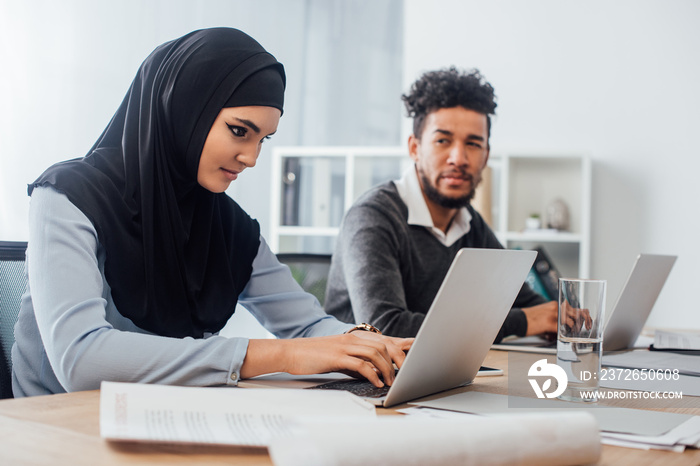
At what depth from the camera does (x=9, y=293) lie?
1.34 meters

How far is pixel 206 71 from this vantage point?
4.34ft

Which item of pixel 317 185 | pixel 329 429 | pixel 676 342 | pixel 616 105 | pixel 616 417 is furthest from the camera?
pixel 317 185

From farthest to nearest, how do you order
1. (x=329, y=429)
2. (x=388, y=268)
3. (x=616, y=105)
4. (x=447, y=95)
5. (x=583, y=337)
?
1. (x=616, y=105)
2. (x=447, y=95)
3. (x=388, y=268)
4. (x=583, y=337)
5. (x=329, y=429)

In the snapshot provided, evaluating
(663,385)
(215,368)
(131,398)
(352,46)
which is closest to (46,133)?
(215,368)

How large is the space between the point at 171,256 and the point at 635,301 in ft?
3.39

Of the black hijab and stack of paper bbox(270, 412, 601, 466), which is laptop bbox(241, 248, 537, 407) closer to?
stack of paper bbox(270, 412, 601, 466)

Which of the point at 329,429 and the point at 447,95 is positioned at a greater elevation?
the point at 447,95

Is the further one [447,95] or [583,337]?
[447,95]

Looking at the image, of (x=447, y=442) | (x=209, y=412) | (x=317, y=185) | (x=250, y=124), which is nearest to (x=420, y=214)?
(x=250, y=124)

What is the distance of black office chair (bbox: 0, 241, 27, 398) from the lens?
130 centimetres

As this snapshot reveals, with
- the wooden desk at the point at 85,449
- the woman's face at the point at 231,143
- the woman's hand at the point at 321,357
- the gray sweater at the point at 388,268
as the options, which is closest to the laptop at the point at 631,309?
the gray sweater at the point at 388,268

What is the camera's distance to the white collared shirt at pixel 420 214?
208 centimetres

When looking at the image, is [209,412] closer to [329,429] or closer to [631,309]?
[329,429]

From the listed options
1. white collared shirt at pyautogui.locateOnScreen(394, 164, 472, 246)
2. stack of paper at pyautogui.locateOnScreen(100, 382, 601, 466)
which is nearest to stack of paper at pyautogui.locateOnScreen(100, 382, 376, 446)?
stack of paper at pyautogui.locateOnScreen(100, 382, 601, 466)
